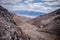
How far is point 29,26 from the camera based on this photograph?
5.50 meters

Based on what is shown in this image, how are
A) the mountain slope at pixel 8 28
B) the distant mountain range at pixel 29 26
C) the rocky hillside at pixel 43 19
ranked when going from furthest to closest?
the rocky hillside at pixel 43 19 < the distant mountain range at pixel 29 26 < the mountain slope at pixel 8 28

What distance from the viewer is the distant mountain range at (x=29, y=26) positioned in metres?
5.29

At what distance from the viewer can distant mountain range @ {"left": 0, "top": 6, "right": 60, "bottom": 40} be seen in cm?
529

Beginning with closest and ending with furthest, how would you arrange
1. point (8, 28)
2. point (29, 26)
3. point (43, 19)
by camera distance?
point (8, 28), point (29, 26), point (43, 19)

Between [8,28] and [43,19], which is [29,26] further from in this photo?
[8,28]

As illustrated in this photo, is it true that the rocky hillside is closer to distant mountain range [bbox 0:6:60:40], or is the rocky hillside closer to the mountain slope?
distant mountain range [bbox 0:6:60:40]

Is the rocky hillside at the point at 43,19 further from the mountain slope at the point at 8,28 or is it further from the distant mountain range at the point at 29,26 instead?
the mountain slope at the point at 8,28

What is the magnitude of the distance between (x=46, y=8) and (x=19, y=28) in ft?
4.36

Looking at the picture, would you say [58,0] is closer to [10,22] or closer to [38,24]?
[38,24]

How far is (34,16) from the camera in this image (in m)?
5.60

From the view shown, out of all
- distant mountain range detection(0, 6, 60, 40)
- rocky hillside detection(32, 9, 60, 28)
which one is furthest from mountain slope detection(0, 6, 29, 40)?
rocky hillside detection(32, 9, 60, 28)

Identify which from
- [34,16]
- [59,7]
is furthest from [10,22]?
Answer: [59,7]

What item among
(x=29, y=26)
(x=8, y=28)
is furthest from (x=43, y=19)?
(x=8, y=28)

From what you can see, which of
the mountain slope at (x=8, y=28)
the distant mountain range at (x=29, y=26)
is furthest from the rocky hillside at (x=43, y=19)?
the mountain slope at (x=8, y=28)
